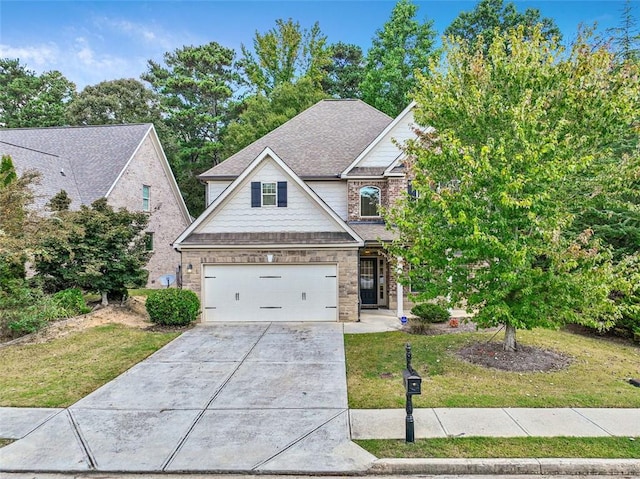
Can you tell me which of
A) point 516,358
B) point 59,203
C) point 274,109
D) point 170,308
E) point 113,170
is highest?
point 274,109

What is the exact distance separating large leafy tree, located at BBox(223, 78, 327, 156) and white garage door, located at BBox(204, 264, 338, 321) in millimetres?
15027

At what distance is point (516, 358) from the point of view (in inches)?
336

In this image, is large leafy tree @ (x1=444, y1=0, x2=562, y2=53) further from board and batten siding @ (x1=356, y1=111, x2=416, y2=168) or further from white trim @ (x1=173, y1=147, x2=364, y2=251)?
white trim @ (x1=173, y1=147, x2=364, y2=251)

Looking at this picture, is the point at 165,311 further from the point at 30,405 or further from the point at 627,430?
the point at 627,430

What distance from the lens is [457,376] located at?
299 inches

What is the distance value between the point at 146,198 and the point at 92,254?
993cm

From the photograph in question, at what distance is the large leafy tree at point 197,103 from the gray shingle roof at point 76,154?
435 inches

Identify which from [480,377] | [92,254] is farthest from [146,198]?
[480,377]

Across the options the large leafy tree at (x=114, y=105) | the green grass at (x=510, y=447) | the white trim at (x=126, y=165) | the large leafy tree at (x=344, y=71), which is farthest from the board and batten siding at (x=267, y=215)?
the large leafy tree at (x=114, y=105)

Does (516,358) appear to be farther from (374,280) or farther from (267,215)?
(267,215)

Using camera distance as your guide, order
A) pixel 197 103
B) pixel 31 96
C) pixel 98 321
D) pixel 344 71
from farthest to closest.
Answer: pixel 31 96
pixel 344 71
pixel 197 103
pixel 98 321

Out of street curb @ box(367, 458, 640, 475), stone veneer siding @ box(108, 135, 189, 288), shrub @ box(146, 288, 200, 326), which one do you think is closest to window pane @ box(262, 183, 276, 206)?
shrub @ box(146, 288, 200, 326)

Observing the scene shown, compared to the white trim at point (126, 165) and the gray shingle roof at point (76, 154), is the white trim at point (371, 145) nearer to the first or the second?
the white trim at point (126, 165)

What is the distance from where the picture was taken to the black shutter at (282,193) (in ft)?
42.4
